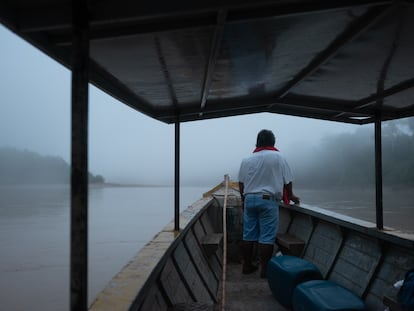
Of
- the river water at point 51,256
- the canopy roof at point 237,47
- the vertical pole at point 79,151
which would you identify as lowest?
the river water at point 51,256

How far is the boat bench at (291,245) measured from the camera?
13.7 feet

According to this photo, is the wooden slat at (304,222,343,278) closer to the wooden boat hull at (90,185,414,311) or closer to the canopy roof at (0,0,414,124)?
the wooden boat hull at (90,185,414,311)

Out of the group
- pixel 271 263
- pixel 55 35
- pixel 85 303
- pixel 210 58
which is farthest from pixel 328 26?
pixel 271 263

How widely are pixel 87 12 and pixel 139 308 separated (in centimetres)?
159

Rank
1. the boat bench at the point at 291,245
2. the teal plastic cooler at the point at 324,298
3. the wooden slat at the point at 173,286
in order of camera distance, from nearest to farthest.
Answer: the teal plastic cooler at the point at 324,298 → the wooden slat at the point at 173,286 → the boat bench at the point at 291,245

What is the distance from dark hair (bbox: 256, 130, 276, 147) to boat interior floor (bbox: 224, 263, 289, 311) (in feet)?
4.80

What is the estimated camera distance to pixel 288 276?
10.0 feet

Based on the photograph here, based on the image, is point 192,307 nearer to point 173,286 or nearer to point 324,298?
point 173,286

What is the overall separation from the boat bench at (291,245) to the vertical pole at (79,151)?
3.06 metres

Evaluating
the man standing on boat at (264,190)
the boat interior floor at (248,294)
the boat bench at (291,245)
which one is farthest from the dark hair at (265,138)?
the boat interior floor at (248,294)


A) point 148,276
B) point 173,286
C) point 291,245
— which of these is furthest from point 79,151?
point 291,245

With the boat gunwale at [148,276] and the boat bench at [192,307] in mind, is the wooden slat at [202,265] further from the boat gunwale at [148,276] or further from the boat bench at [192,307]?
the boat bench at [192,307]

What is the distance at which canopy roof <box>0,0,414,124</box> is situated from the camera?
1.59m

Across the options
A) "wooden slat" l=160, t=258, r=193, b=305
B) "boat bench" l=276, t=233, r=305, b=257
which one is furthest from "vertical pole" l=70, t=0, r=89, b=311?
"boat bench" l=276, t=233, r=305, b=257
